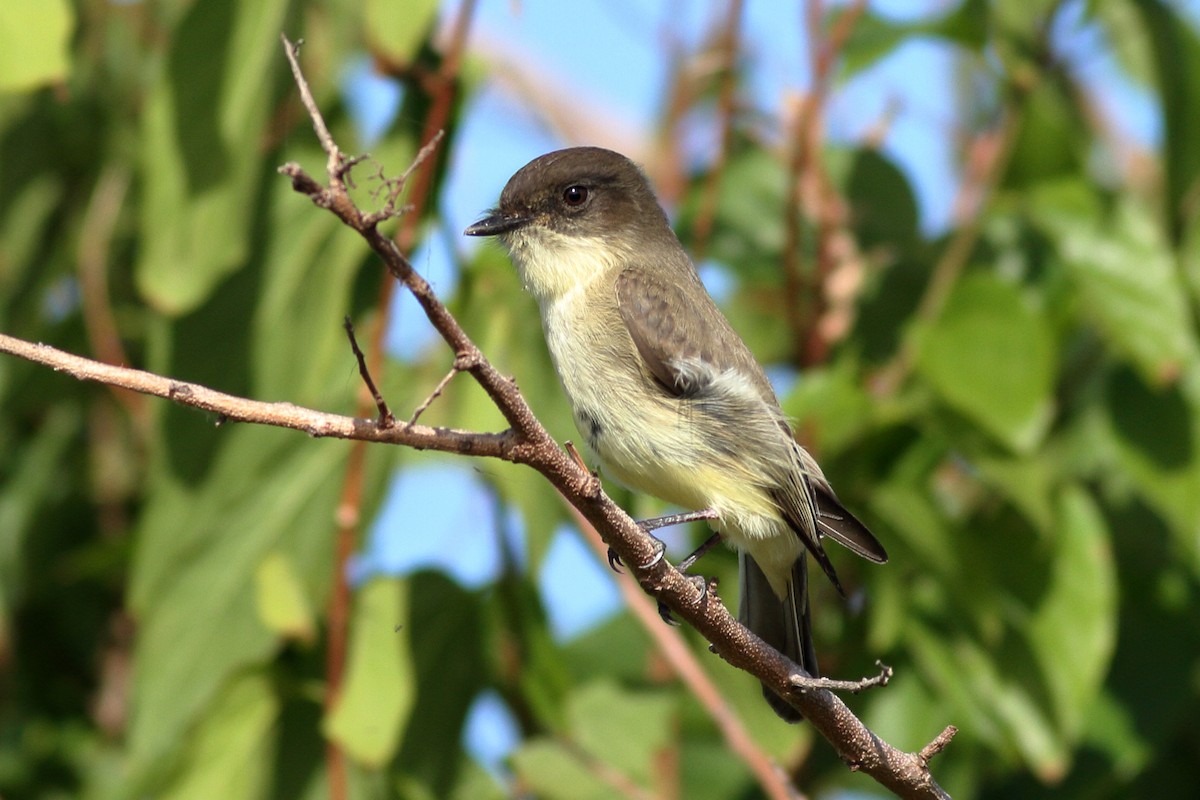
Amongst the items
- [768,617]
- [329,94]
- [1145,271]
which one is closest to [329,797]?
[768,617]

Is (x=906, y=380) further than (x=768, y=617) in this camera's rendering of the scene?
Yes

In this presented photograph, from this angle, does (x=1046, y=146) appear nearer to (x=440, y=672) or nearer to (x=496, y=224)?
(x=496, y=224)

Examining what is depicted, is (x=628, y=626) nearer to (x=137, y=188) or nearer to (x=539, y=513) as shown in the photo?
(x=539, y=513)

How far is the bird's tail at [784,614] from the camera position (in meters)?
3.16

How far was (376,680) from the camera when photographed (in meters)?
3.28

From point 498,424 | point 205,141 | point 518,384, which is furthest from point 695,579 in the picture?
point 205,141

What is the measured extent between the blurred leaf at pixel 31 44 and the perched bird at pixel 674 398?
2.96 feet

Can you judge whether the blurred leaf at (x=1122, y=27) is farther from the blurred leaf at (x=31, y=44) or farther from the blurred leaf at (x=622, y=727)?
the blurred leaf at (x=31, y=44)

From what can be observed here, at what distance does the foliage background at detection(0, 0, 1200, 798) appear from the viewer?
3.32 m

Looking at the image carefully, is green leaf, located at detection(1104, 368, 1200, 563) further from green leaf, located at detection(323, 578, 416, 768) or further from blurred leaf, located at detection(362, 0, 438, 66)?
blurred leaf, located at detection(362, 0, 438, 66)

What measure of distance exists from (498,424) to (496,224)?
1.52 ft

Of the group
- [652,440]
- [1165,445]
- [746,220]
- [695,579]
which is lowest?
[1165,445]

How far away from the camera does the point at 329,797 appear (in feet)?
11.5

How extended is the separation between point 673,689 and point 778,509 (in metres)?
1.13
